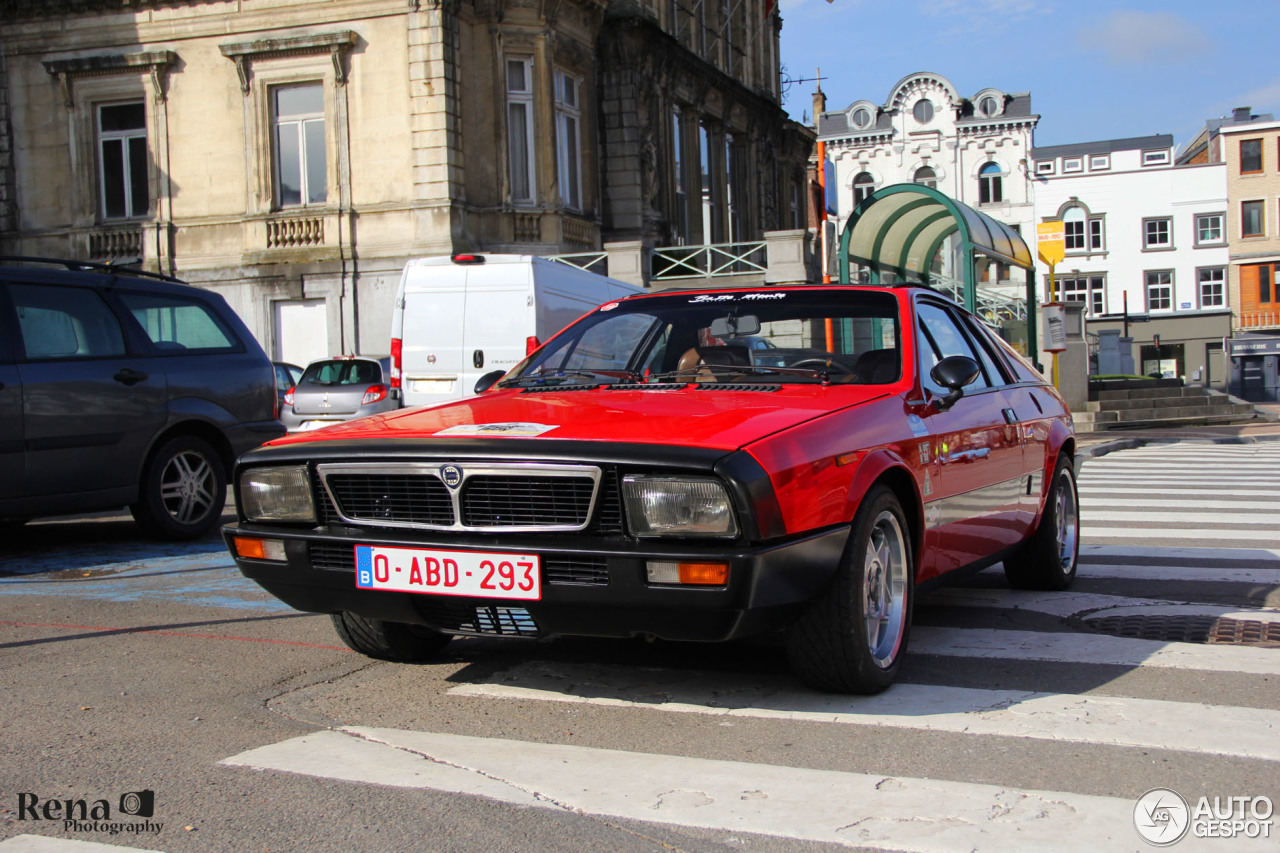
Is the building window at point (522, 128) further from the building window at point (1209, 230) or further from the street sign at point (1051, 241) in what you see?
the building window at point (1209, 230)

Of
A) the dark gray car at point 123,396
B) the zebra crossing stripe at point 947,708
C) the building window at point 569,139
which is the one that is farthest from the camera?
the building window at point 569,139

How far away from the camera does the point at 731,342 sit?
18.0 feet

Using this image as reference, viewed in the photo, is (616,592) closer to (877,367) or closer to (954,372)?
(877,367)

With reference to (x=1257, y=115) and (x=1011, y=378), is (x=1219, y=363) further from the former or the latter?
(x=1011, y=378)

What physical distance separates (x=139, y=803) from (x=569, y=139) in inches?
1022

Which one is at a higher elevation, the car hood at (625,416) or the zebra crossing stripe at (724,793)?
the car hood at (625,416)

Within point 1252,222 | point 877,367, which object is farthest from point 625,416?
point 1252,222

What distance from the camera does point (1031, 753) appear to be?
12.0ft

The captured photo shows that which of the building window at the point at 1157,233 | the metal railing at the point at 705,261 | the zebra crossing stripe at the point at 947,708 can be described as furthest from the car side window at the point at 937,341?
the building window at the point at 1157,233

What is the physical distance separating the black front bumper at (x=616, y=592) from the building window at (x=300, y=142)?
74.0 ft

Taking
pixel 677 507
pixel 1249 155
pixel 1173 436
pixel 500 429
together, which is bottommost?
pixel 1173 436

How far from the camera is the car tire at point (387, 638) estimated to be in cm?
480

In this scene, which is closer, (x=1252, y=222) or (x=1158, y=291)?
(x=1158, y=291)

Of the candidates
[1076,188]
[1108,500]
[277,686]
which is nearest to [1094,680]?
[277,686]
